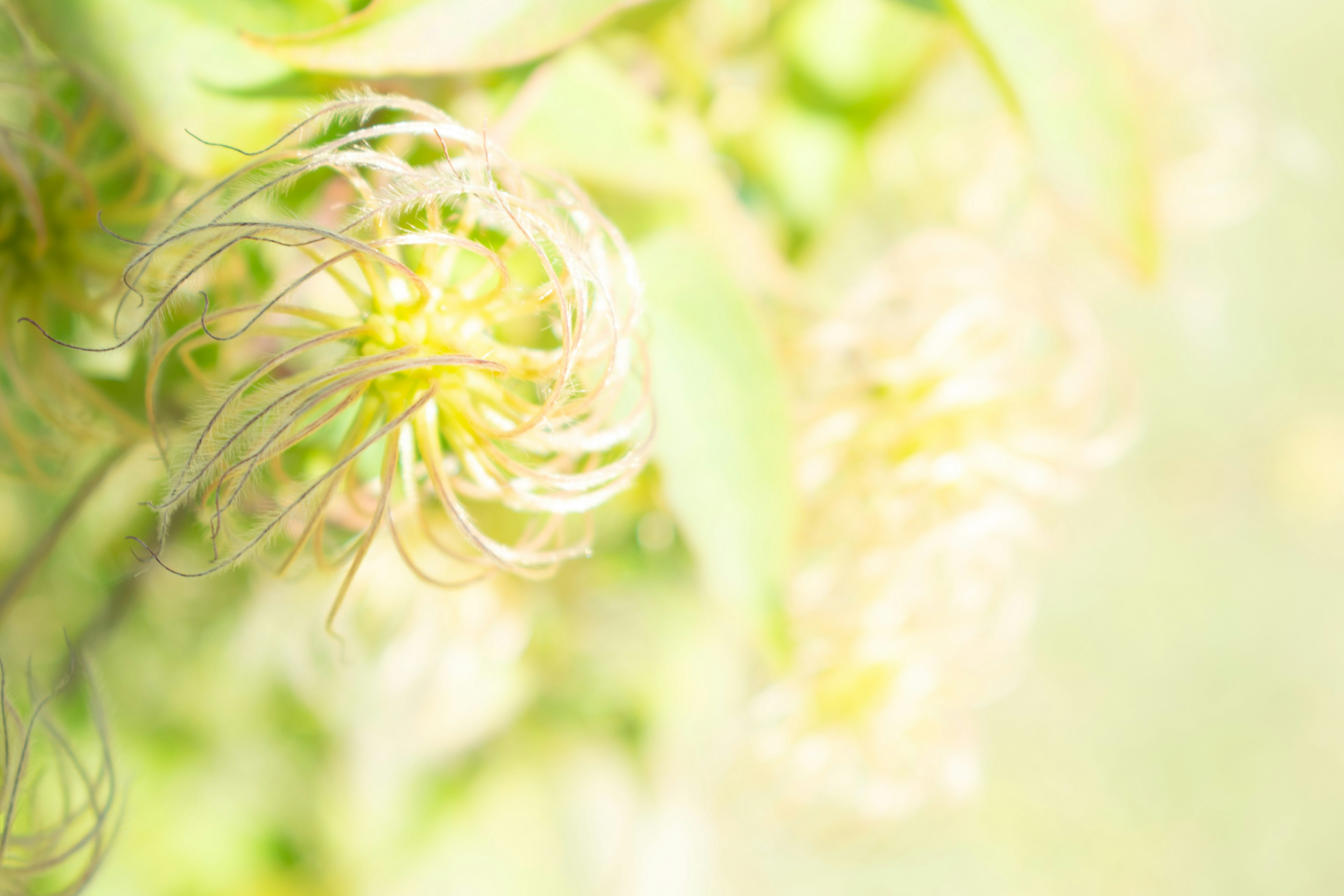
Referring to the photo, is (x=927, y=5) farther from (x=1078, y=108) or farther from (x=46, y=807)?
(x=46, y=807)

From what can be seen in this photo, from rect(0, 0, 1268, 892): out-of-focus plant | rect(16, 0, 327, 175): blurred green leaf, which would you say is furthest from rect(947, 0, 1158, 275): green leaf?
rect(16, 0, 327, 175): blurred green leaf

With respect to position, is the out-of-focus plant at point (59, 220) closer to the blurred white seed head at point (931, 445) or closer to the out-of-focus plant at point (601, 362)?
the out-of-focus plant at point (601, 362)

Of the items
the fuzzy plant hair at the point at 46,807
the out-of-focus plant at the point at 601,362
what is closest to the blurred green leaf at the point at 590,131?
the out-of-focus plant at the point at 601,362

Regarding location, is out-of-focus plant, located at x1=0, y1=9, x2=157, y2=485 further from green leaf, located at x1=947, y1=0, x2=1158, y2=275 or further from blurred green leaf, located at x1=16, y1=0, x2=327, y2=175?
green leaf, located at x1=947, y1=0, x2=1158, y2=275

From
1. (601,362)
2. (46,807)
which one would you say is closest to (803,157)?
(601,362)

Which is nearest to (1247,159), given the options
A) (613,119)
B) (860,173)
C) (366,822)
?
(860,173)

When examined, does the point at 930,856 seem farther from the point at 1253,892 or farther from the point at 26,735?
the point at 26,735
